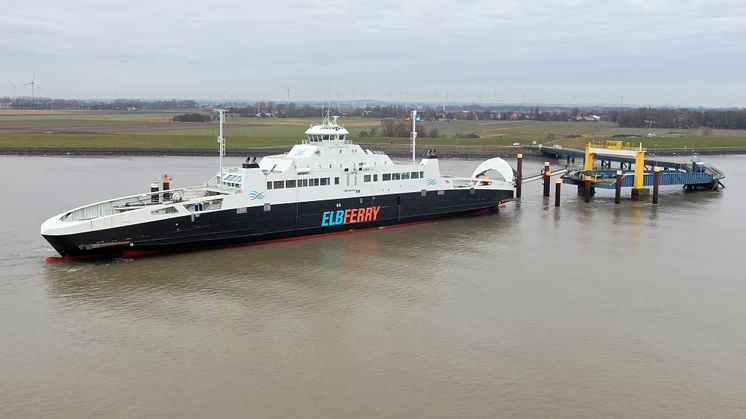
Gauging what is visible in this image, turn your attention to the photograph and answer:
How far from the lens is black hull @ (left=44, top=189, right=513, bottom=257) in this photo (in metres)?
26.4

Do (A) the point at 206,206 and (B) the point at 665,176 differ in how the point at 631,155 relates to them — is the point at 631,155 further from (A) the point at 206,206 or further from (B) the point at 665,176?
(A) the point at 206,206

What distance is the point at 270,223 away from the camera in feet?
A: 99.7

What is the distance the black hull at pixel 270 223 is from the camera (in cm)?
2641

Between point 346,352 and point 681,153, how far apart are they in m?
83.5

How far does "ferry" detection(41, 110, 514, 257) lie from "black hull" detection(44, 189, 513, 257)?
1.7 inches

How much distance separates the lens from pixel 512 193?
40531 millimetres

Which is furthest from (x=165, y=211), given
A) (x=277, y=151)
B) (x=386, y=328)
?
(x=277, y=151)

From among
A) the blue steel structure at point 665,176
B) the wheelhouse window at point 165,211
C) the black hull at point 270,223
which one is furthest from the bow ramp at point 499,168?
the wheelhouse window at point 165,211

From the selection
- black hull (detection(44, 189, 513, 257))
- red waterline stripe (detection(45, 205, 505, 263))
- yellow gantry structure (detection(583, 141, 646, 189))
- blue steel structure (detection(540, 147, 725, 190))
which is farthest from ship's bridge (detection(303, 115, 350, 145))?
yellow gantry structure (detection(583, 141, 646, 189))

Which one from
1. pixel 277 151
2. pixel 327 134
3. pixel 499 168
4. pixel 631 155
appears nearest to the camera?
pixel 327 134

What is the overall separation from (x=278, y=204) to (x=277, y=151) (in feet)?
171

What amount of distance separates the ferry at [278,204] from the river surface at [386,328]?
0.94m

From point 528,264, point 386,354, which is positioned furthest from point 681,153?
point 386,354

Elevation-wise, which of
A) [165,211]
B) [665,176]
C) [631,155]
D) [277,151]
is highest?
[631,155]
